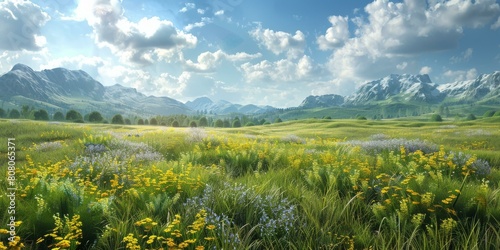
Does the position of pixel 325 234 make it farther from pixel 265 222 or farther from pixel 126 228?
pixel 126 228

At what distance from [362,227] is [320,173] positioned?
238 cm

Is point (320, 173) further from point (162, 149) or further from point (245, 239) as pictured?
point (162, 149)

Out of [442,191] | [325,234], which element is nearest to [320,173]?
[442,191]

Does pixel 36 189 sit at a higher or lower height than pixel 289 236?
higher

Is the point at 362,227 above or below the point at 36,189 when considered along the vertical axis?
below

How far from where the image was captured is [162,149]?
1309cm

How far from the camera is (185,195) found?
5410mm

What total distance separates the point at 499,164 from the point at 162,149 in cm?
1264

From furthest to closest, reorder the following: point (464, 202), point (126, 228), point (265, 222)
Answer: point (464, 202), point (265, 222), point (126, 228)

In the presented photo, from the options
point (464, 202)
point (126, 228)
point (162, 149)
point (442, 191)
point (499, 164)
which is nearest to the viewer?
point (126, 228)

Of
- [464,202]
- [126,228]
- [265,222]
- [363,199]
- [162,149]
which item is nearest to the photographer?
[126,228]

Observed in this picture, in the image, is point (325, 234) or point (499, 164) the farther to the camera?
point (499, 164)

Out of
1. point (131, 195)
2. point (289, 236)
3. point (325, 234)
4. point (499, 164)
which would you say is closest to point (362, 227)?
point (325, 234)

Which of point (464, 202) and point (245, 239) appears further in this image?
point (464, 202)
